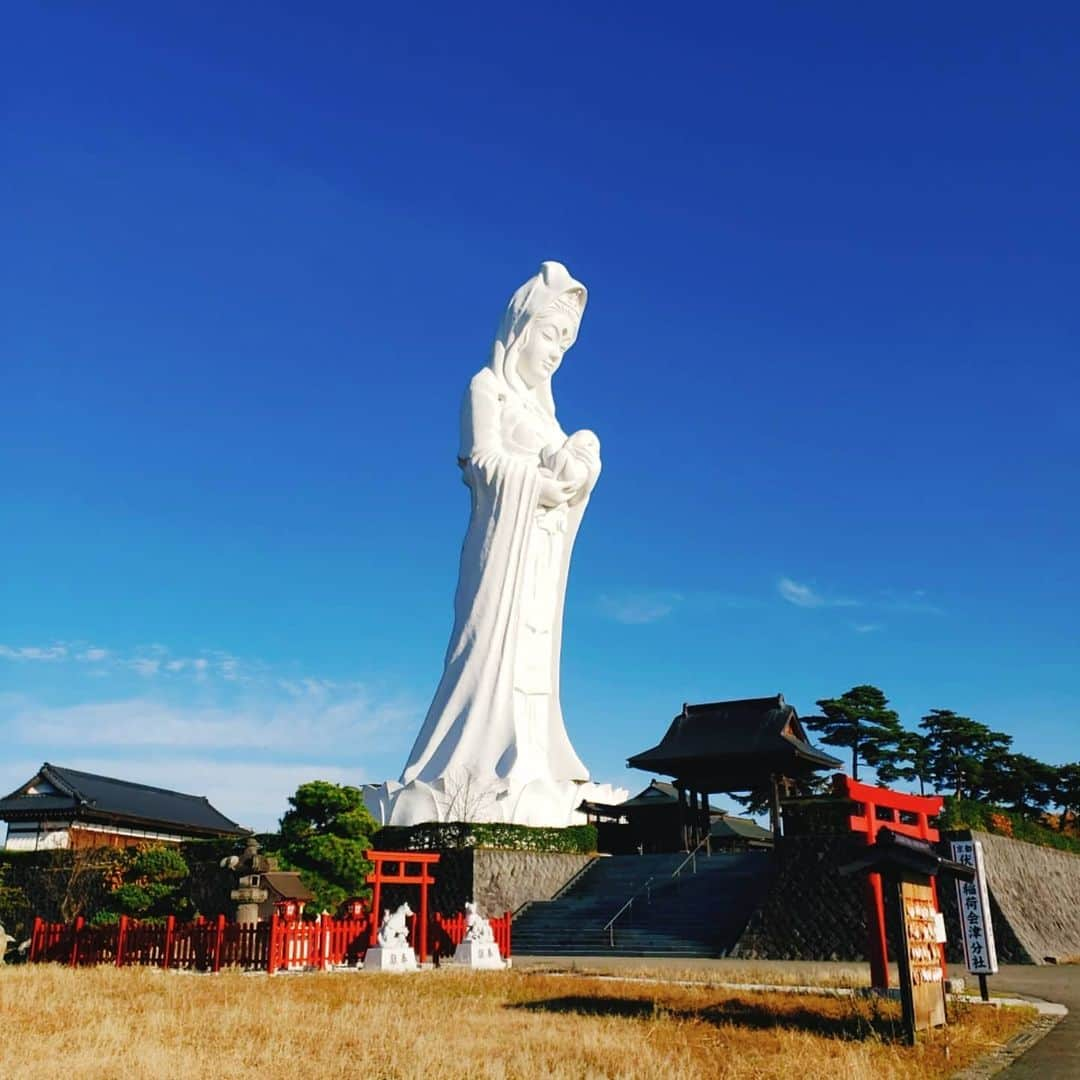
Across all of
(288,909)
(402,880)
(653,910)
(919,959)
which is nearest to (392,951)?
(288,909)

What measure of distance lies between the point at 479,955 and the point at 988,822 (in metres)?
9.46

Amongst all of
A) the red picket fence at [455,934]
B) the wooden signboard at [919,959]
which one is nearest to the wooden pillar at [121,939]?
the red picket fence at [455,934]

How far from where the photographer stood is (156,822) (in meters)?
31.4

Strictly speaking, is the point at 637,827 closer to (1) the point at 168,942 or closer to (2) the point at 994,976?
(2) the point at 994,976

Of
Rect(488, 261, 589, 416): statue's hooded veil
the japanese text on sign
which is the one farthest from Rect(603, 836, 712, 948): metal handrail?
Rect(488, 261, 589, 416): statue's hooded veil

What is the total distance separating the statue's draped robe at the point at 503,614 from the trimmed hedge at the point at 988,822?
9.29 meters

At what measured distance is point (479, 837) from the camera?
20797 mm

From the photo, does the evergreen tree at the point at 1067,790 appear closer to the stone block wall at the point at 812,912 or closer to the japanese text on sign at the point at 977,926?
the stone block wall at the point at 812,912

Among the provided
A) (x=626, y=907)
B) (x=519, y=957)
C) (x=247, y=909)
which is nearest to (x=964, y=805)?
(x=626, y=907)

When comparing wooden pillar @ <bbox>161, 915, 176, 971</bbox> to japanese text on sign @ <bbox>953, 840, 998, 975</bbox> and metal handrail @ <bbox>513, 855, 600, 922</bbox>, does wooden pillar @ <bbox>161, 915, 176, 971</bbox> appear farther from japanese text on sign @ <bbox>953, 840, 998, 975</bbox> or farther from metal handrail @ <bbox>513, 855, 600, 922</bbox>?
japanese text on sign @ <bbox>953, 840, 998, 975</bbox>

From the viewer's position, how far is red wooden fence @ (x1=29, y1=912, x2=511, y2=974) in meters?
13.9

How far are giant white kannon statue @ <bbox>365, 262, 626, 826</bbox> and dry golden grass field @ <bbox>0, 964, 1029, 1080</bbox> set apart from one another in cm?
1155

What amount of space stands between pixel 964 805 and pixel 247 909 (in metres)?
12.1

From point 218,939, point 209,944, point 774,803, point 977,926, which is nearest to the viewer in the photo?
point 977,926
